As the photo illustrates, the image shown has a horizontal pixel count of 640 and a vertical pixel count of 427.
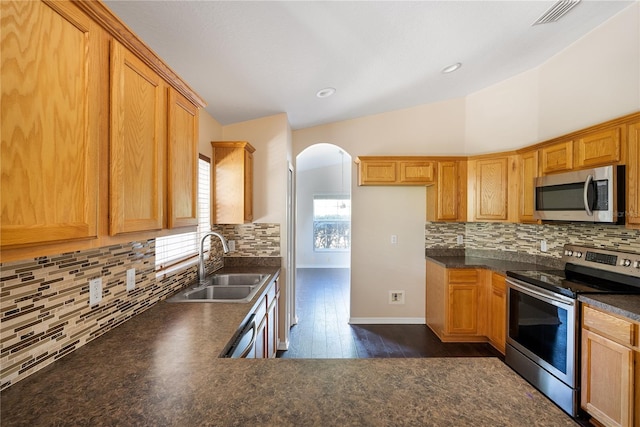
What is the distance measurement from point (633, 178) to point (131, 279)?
128 inches

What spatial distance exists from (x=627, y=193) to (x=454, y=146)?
79.1 inches

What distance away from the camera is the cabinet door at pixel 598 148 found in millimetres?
2066

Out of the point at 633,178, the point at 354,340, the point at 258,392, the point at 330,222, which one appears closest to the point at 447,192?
the point at 633,178

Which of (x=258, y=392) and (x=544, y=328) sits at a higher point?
(x=258, y=392)

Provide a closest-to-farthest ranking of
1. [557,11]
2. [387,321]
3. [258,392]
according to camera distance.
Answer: [258,392], [557,11], [387,321]

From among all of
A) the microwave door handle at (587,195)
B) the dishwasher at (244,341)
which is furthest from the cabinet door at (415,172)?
the dishwasher at (244,341)

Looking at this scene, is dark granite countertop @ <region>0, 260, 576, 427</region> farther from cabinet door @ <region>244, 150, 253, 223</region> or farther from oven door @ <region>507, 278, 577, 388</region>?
cabinet door @ <region>244, 150, 253, 223</region>

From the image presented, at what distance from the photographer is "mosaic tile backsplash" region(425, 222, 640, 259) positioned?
2348 mm

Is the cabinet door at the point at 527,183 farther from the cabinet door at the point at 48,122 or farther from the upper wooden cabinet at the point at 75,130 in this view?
the cabinet door at the point at 48,122

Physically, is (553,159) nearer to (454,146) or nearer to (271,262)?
(454,146)

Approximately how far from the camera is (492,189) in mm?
3268

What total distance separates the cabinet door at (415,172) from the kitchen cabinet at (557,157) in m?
1.09

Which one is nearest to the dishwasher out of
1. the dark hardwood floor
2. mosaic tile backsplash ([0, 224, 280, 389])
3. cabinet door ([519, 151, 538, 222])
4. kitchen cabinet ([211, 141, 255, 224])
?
mosaic tile backsplash ([0, 224, 280, 389])

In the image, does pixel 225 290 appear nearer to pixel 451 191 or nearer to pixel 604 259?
pixel 451 191
